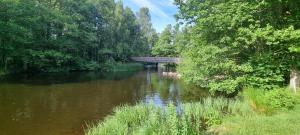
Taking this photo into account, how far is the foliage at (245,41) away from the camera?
15.3 meters

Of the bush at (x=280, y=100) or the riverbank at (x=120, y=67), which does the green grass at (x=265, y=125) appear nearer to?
the bush at (x=280, y=100)

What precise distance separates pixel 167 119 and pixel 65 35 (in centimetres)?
4935

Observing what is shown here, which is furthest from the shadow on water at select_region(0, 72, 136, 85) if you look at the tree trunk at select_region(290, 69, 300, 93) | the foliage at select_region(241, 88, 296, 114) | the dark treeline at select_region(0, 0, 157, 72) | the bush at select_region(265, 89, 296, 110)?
the bush at select_region(265, 89, 296, 110)

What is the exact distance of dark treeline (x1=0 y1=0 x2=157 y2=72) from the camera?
41.2 metres

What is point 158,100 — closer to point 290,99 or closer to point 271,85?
point 271,85

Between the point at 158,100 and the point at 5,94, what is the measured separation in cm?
1141

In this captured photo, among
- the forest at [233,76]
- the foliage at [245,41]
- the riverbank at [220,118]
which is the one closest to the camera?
the riverbank at [220,118]

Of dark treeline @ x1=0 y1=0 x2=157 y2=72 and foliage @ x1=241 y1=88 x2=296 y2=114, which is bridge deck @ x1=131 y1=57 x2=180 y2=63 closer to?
dark treeline @ x1=0 y1=0 x2=157 y2=72

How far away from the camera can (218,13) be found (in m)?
16.5

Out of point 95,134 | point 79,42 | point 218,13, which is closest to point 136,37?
point 79,42

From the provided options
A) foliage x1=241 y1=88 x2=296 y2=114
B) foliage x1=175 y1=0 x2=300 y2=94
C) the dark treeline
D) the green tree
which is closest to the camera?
foliage x1=241 y1=88 x2=296 y2=114

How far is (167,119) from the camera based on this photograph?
10766mm

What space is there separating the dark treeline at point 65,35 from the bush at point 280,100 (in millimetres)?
33988

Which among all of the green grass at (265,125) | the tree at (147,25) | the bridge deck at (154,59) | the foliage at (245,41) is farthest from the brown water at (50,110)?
the tree at (147,25)
